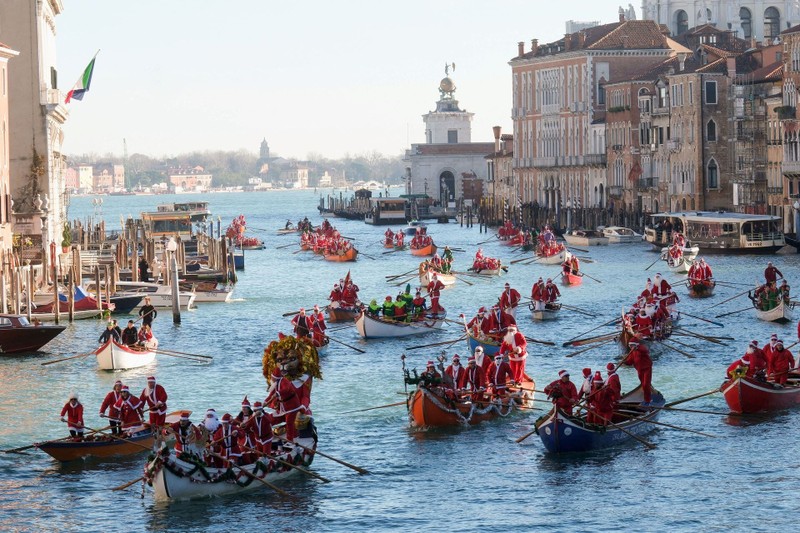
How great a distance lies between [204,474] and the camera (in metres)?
28.2

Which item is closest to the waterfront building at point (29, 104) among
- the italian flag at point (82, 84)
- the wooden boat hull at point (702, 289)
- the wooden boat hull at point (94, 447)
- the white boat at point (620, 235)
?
the italian flag at point (82, 84)

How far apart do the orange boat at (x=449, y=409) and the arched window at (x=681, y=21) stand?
357 feet

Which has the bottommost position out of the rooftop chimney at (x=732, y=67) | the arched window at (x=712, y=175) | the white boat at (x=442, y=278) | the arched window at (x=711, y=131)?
the white boat at (x=442, y=278)

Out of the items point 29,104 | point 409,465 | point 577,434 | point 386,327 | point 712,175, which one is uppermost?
point 29,104

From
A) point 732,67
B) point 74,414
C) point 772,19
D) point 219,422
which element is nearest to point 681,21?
point 772,19

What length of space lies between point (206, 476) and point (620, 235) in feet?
236

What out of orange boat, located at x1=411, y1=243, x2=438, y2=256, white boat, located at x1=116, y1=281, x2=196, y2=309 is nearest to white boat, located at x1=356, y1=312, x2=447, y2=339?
white boat, located at x1=116, y1=281, x2=196, y2=309

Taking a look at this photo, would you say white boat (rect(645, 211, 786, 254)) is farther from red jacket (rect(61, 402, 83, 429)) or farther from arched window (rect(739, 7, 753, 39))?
red jacket (rect(61, 402, 83, 429))

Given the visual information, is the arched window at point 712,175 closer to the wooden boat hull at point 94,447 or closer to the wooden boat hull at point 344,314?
the wooden boat hull at point 344,314

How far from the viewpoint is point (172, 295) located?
56969mm

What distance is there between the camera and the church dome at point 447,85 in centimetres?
17275

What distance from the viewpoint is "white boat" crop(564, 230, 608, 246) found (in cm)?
9681

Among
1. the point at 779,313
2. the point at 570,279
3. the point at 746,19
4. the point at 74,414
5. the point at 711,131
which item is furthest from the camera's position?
the point at 746,19

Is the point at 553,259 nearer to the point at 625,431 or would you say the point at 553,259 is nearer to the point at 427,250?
the point at 427,250
